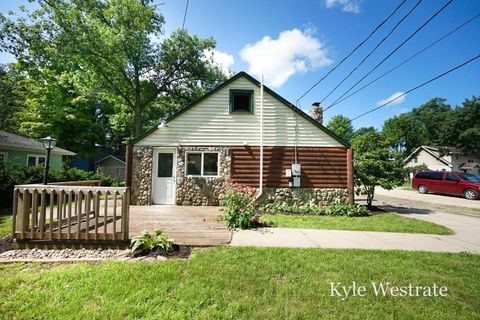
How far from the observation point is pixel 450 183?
1495 centimetres

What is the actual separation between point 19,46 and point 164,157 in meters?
15.5

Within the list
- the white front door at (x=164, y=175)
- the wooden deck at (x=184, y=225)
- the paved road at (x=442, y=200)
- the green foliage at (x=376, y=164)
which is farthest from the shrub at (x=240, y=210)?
the paved road at (x=442, y=200)

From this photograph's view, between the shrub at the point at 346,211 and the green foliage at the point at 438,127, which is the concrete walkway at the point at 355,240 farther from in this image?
the green foliage at the point at 438,127

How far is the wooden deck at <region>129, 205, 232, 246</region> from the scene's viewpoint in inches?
178

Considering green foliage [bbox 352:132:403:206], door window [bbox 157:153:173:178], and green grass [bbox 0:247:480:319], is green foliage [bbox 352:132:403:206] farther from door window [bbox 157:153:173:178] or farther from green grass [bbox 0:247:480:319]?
door window [bbox 157:153:173:178]

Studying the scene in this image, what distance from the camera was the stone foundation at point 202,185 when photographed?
345 inches

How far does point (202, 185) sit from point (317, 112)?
261 inches

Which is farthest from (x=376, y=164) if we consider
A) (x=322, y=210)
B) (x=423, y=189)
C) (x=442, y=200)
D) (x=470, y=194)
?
(x=423, y=189)

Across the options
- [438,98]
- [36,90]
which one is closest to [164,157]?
[36,90]

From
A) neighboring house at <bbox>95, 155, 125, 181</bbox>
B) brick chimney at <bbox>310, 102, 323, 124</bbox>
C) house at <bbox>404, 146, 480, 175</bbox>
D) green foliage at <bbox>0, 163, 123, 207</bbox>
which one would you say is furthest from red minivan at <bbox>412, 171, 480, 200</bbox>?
neighboring house at <bbox>95, 155, 125, 181</bbox>

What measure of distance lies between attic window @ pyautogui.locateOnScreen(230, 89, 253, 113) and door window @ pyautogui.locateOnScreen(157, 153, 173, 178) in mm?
3428

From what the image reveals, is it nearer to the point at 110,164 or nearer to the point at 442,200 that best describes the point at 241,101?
the point at 442,200

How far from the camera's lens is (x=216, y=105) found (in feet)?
29.8

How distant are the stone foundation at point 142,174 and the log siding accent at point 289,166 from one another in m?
3.53
